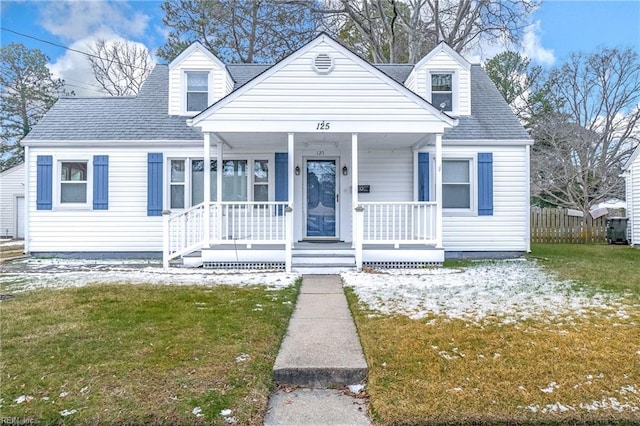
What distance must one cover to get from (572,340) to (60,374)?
425 cm

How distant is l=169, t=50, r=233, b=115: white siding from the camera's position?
10711 millimetres

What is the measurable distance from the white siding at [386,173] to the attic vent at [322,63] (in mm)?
2568

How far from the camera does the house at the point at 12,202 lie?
20766mm

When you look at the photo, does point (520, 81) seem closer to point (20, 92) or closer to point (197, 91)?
point (197, 91)

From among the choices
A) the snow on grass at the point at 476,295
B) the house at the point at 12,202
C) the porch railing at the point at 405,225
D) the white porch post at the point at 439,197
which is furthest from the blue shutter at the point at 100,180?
the house at the point at 12,202

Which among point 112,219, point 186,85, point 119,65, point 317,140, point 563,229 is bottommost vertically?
point 563,229

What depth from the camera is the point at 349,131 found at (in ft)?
26.9

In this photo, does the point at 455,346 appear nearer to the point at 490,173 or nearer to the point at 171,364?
the point at 171,364

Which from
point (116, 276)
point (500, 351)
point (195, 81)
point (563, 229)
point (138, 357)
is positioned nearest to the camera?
point (138, 357)

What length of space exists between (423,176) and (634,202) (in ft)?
29.6

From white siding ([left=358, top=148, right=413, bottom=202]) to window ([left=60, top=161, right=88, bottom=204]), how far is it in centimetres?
710

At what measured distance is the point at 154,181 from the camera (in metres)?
10.2

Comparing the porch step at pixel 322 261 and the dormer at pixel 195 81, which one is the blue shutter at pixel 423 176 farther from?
the dormer at pixel 195 81

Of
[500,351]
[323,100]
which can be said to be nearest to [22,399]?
[500,351]
